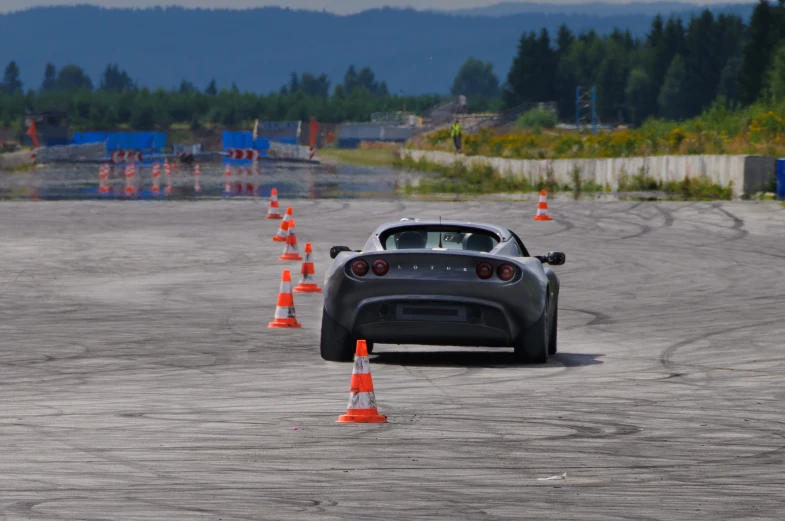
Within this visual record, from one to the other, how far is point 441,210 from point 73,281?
15.7 meters

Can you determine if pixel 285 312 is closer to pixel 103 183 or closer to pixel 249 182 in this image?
pixel 249 182

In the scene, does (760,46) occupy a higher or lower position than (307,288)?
higher

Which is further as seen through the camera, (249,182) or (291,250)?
(249,182)

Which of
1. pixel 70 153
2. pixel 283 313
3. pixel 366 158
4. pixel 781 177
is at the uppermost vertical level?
pixel 781 177

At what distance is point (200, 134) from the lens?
19625 centimetres

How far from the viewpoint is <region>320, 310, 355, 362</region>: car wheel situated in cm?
1166

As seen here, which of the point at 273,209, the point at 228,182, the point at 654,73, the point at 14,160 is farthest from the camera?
the point at 654,73

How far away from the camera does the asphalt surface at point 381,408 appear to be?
22.1 feet

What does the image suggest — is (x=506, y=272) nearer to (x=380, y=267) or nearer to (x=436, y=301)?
(x=436, y=301)

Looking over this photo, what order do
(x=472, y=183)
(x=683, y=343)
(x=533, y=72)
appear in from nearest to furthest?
1. (x=683, y=343)
2. (x=472, y=183)
3. (x=533, y=72)

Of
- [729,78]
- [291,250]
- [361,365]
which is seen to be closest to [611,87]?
[729,78]

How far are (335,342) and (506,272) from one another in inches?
57.0

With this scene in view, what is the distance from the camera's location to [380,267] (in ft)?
37.9

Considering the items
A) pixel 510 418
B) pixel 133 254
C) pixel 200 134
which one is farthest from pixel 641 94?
pixel 510 418
